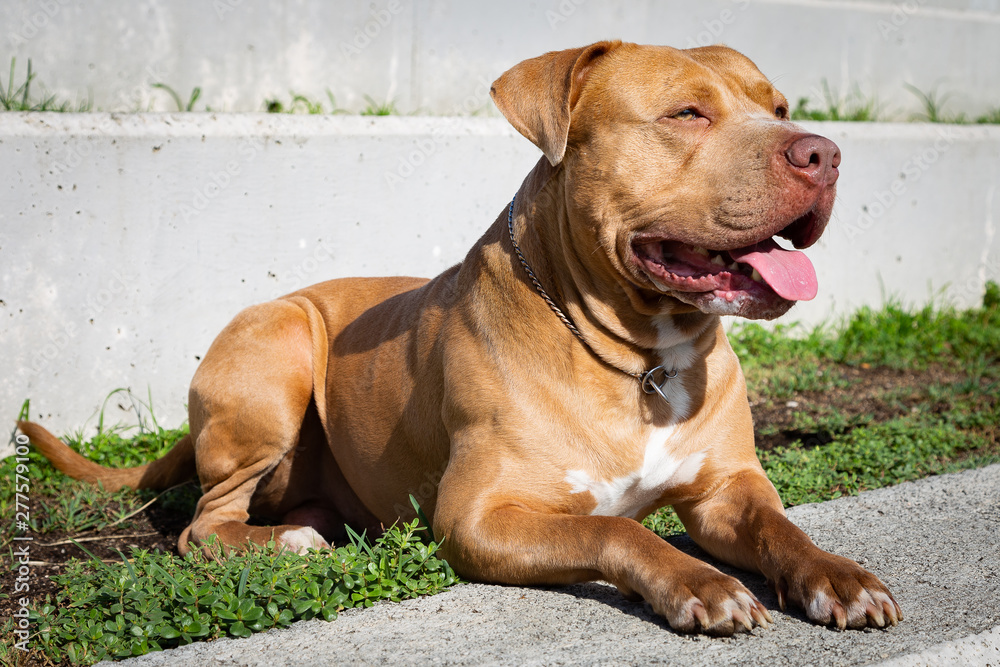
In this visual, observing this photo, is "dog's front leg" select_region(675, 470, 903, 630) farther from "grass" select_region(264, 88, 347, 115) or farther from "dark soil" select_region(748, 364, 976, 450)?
"grass" select_region(264, 88, 347, 115)

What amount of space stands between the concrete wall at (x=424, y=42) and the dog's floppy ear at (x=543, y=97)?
9.46ft

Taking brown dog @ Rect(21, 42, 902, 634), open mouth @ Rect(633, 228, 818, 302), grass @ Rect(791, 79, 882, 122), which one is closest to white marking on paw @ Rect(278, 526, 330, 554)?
brown dog @ Rect(21, 42, 902, 634)

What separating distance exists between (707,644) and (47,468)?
11.6ft

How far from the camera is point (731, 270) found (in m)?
2.78

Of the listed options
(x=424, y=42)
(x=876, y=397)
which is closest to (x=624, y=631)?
(x=876, y=397)

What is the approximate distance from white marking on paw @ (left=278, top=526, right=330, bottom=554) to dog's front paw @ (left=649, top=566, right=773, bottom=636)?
157 cm

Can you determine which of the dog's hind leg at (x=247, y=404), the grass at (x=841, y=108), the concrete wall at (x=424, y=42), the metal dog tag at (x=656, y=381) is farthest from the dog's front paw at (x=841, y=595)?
the grass at (x=841, y=108)

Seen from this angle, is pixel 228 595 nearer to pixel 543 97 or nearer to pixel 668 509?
pixel 543 97

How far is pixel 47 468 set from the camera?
4492 mm

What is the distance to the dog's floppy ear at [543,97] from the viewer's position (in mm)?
2855

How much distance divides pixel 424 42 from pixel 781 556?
175 inches

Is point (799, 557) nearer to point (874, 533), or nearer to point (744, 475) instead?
point (744, 475)

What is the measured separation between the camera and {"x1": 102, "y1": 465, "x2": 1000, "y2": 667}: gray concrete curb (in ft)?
7.62

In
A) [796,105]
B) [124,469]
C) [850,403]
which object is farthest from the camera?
[796,105]
